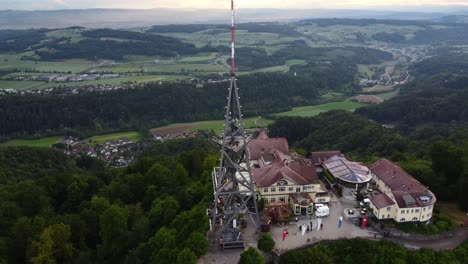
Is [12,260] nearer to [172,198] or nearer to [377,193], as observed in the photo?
[172,198]

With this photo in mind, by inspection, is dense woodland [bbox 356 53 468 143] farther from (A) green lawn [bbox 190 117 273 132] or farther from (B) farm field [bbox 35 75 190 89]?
(B) farm field [bbox 35 75 190 89]

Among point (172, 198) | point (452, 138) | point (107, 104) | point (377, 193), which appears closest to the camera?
point (377, 193)

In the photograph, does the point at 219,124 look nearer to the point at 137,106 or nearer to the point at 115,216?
the point at 137,106

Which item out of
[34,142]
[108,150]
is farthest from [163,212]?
[34,142]

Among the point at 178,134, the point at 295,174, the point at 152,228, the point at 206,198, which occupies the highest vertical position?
the point at 295,174

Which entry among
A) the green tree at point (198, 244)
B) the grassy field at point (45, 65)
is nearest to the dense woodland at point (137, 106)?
the grassy field at point (45, 65)

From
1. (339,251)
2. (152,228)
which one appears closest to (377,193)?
(339,251)

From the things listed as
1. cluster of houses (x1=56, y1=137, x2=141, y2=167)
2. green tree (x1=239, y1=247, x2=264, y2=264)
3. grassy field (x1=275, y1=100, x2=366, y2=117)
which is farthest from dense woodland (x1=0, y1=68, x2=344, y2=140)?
green tree (x1=239, y1=247, x2=264, y2=264)
